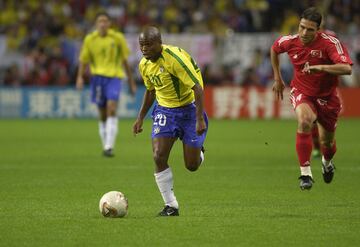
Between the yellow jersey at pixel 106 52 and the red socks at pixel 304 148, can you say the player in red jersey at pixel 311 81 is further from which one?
the yellow jersey at pixel 106 52

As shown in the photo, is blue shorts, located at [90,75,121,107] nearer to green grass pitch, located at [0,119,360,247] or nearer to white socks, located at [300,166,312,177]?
green grass pitch, located at [0,119,360,247]

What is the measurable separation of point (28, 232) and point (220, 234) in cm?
178

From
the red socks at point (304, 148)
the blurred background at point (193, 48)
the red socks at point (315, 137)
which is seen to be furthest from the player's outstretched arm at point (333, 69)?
the blurred background at point (193, 48)

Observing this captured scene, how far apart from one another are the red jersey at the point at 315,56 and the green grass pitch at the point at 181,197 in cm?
137

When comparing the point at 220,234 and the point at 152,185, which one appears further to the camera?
the point at 152,185

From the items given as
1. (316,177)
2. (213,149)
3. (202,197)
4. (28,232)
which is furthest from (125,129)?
(28,232)

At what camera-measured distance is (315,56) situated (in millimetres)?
10828

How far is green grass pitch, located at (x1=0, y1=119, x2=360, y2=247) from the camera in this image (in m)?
7.89

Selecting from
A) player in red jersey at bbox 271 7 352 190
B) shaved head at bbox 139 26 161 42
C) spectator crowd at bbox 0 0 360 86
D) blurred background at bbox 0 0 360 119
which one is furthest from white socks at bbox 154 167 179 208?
spectator crowd at bbox 0 0 360 86

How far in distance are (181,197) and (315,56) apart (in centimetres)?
241

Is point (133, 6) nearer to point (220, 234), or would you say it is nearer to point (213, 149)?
point (213, 149)

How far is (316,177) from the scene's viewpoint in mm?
13320

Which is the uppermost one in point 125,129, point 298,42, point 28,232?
point 298,42

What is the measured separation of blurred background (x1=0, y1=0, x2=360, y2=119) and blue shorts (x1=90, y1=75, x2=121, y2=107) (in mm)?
11653
